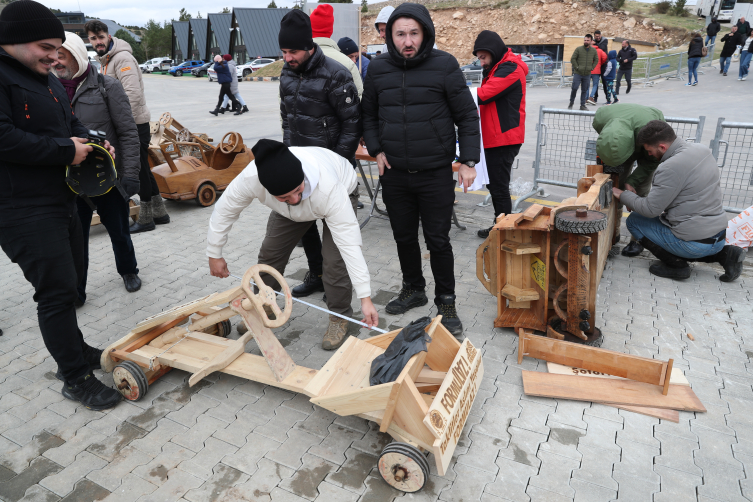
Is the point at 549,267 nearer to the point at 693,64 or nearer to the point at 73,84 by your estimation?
the point at 73,84

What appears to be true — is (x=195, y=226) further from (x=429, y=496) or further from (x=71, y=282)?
(x=429, y=496)

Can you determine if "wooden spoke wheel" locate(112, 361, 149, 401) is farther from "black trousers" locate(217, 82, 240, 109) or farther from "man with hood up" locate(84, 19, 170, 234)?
"black trousers" locate(217, 82, 240, 109)

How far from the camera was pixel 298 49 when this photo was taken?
3.56 m

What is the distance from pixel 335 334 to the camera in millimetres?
3764

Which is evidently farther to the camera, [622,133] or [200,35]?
[200,35]

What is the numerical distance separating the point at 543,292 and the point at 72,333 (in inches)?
122

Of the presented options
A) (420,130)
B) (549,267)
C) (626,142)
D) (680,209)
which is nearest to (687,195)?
(680,209)

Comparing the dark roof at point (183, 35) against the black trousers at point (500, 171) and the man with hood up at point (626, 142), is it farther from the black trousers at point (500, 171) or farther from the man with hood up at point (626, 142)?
the man with hood up at point (626, 142)

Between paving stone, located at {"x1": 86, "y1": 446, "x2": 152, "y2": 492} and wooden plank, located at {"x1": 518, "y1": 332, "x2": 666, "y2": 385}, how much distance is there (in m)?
2.43

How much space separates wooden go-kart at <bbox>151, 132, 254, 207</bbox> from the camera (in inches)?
263

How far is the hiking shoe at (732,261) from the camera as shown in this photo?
14.2 ft

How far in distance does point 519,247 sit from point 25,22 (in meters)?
3.15

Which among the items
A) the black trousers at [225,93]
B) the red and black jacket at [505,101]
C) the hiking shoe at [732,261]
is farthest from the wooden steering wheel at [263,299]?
the black trousers at [225,93]

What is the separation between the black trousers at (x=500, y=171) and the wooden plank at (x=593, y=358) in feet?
6.26
